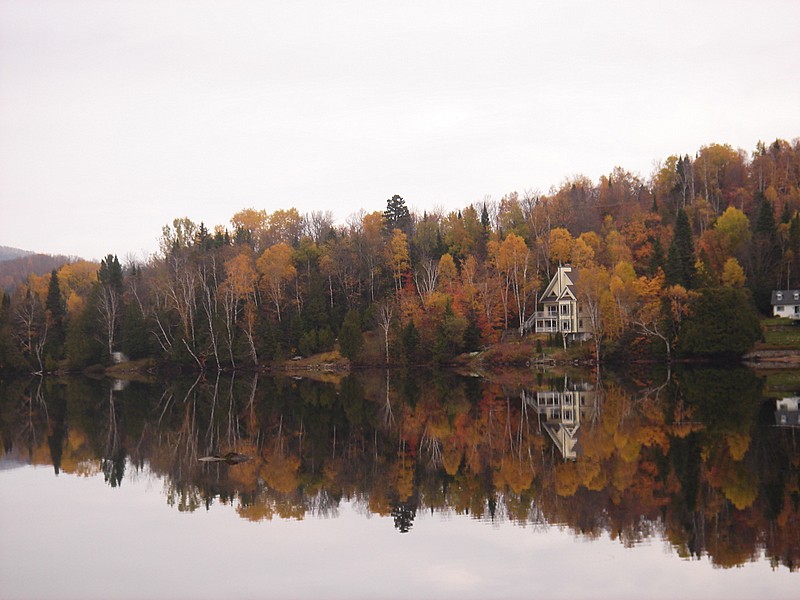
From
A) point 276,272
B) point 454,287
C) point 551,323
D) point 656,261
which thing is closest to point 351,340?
point 454,287

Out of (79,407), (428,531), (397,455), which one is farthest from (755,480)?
(79,407)

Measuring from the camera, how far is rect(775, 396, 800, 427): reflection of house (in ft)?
84.2

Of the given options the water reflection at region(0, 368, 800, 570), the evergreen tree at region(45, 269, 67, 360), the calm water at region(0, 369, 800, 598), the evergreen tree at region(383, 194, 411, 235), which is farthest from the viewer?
the evergreen tree at region(383, 194, 411, 235)

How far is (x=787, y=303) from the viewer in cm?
7188

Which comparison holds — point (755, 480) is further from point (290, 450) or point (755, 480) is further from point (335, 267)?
point (335, 267)

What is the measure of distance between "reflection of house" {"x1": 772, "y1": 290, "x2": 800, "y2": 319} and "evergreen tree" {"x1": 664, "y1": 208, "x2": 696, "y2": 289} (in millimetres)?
9635

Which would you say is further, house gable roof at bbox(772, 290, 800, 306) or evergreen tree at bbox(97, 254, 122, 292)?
evergreen tree at bbox(97, 254, 122, 292)

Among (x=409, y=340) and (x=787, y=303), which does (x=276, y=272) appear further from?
(x=787, y=303)

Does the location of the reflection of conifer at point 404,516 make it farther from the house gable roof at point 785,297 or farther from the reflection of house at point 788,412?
the house gable roof at point 785,297

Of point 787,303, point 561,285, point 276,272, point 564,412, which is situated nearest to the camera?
point 564,412

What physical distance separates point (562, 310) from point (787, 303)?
20.5 metres

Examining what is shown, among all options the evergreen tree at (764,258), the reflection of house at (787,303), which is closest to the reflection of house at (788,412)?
the reflection of house at (787,303)

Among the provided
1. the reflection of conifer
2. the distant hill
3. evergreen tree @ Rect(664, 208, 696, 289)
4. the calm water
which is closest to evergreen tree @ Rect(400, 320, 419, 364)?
evergreen tree @ Rect(664, 208, 696, 289)

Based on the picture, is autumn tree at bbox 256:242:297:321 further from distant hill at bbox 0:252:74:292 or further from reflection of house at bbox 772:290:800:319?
distant hill at bbox 0:252:74:292
